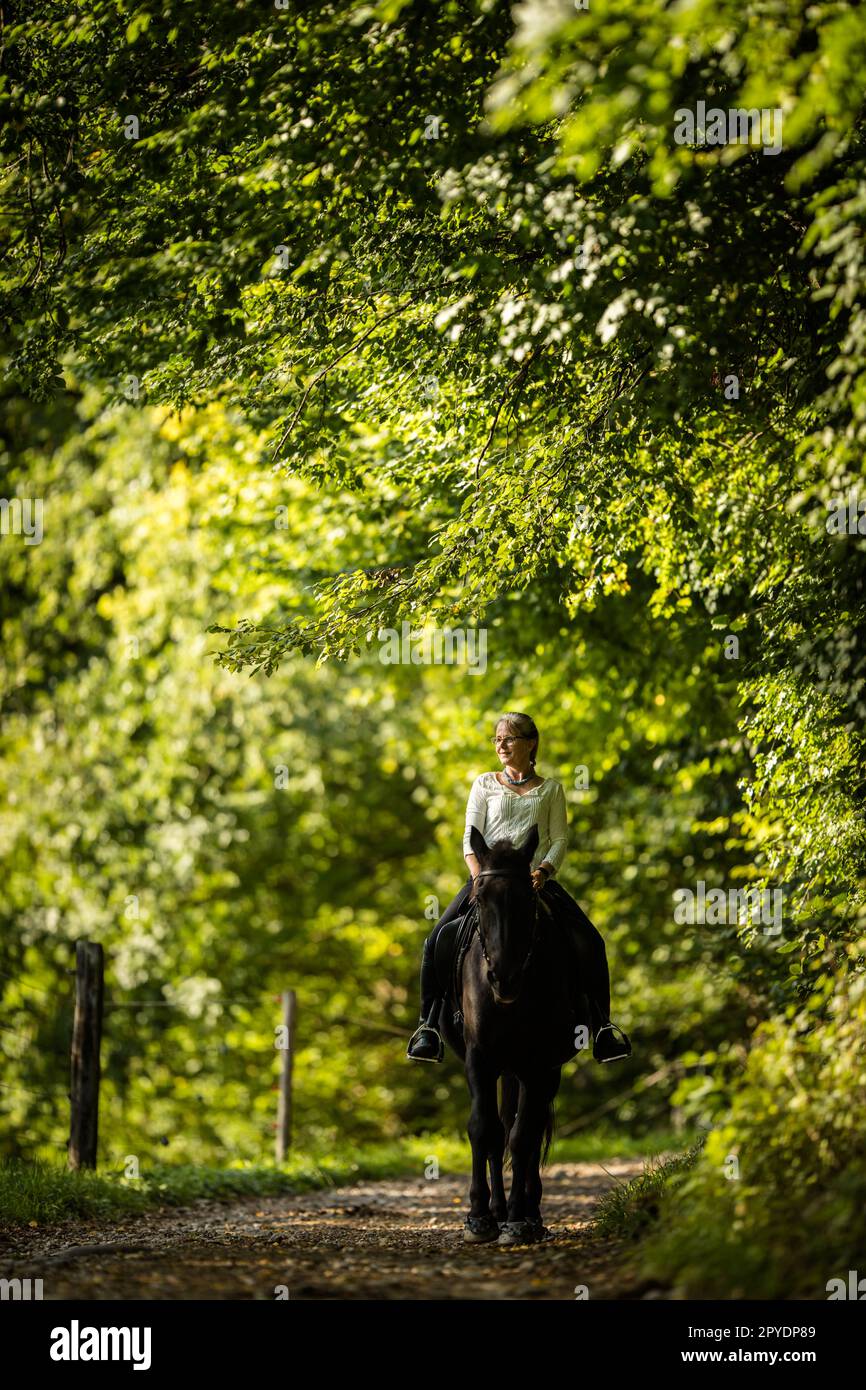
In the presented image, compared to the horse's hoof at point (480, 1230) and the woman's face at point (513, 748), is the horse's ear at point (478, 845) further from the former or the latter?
the horse's hoof at point (480, 1230)

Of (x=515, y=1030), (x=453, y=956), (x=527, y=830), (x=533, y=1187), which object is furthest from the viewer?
(x=453, y=956)

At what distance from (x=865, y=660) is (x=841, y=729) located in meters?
0.57

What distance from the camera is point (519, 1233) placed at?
7.50 meters

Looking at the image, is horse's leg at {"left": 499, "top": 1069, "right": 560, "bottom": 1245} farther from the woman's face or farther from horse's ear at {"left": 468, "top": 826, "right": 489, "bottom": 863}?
the woman's face

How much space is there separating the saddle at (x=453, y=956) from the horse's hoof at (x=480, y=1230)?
3.78ft

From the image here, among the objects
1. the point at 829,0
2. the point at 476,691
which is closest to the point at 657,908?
the point at 476,691

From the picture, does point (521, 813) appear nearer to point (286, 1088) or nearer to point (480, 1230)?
point (480, 1230)

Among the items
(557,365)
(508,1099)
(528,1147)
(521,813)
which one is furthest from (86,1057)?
(557,365)

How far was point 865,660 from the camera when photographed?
25.1 ft

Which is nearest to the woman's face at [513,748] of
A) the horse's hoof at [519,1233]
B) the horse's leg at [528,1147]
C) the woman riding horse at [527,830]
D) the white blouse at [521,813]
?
the woman riding horse at [527,830]

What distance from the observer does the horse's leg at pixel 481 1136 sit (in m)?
7.78

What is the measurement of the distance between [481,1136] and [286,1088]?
24.2 ft

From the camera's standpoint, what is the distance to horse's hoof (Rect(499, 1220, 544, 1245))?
7.48 m

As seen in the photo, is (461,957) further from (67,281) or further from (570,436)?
(67,281)
